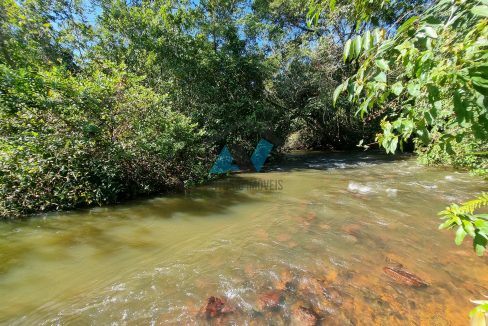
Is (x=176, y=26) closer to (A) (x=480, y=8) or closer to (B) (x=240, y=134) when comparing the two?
(B) (x=240, y=134)

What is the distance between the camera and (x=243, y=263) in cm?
321

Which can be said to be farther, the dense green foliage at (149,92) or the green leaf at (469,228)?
the dense green foliage at (149,92)

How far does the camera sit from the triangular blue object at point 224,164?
30.6 ft

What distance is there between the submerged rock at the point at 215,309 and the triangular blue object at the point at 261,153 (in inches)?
334

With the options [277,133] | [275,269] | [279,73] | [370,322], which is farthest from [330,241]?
[279,73]

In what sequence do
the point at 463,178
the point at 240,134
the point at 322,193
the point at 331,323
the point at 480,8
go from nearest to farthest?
the point at 480,8
the point at 331,323
the point at 322,193
the point at 463,178
the point at 240,134

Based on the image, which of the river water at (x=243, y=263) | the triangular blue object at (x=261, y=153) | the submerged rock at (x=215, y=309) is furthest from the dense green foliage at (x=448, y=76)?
the triangular blue object at (x=261, y=153)

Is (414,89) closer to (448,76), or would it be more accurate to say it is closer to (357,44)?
(448,76)

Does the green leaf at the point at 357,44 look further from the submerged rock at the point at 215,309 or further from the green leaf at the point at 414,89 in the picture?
the submerged rock at the point at 215,309

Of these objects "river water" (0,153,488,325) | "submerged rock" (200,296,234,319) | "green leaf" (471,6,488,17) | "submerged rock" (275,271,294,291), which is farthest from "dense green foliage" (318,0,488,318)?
"submerged rock" (200,296,234,319)

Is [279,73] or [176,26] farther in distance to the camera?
[279,73]

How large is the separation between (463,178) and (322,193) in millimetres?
4110

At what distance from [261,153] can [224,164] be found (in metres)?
2.34

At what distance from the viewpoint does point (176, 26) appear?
10.1m
